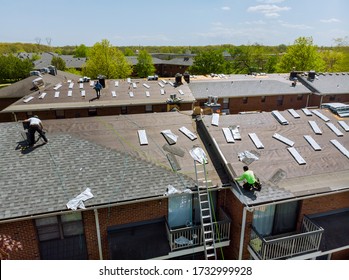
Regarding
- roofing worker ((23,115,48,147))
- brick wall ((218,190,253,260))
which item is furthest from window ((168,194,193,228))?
roofing worker ((23,115,48,147))

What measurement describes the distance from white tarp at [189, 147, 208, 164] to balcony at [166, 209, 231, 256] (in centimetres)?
245

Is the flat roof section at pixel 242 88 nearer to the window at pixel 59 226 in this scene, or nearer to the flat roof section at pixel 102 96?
the flat roof section at pixel 102 96

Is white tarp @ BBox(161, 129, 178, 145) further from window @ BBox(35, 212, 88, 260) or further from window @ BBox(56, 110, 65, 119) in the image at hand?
window @ BBox(56, 110, 65, 119)

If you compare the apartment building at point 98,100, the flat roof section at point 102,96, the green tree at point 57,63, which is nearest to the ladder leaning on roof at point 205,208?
the apartment building at point 98,100

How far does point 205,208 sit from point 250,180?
7.87 ft

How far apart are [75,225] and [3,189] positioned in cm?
290

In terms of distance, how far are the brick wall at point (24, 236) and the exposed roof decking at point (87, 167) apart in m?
0.70

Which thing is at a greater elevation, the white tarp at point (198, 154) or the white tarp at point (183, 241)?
the white tarp at point (198, 154)

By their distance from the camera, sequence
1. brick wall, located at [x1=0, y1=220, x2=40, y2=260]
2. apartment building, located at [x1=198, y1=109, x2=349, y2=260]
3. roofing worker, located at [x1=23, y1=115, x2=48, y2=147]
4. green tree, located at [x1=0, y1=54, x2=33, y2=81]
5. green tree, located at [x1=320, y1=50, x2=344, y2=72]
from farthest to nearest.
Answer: green tree, located at [x1=320, y1=50, x2=344, y2=72], green tree, located at [x1=0, y1=54, x2=33, y2=81], roofing worker, located at [x1=23, y1=115, x2=48, y2=147], apartment building, located at [x1=198, y1=109, x2=349, y2=260], brick wall, located at [x1=0, y1=220, x2=40, y2=260]

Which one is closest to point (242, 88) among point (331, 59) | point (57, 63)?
point (331, 59)

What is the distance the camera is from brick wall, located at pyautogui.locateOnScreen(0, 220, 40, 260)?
8.73 meters

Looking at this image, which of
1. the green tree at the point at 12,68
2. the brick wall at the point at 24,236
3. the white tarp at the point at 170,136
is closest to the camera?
the brick wall at the point at 24,236

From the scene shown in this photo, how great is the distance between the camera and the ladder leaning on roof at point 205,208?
980cm

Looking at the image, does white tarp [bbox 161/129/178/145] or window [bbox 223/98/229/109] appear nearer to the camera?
white tarp [bbox 161/129/178/145]
